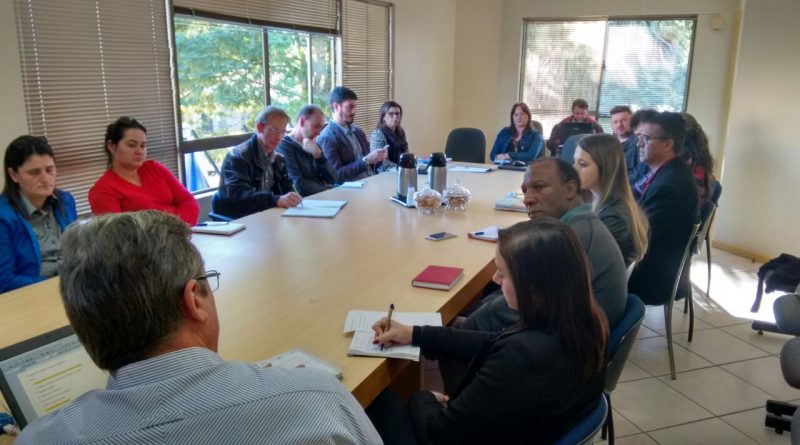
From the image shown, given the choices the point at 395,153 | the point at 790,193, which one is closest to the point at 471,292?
the point at 395,153

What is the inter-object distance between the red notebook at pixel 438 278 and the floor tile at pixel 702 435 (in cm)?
120

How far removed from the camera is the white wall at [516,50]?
20.5ft

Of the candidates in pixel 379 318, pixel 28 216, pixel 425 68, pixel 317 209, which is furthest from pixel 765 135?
pixel 28 216

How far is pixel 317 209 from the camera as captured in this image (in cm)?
335

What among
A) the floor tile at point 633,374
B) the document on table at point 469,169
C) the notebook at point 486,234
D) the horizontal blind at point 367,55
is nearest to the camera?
the notebook at point 486,234

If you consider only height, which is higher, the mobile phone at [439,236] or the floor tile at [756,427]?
the mobile phone at [439,236]

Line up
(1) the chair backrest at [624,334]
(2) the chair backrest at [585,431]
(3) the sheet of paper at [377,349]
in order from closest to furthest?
1. (2) the chair backrest at [585,431]
2. (3) the sheet of paper at [377,349]
3. (1) the chair backrest at [624,334]

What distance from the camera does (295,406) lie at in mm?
833

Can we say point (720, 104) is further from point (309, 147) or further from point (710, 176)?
point (309, 147)

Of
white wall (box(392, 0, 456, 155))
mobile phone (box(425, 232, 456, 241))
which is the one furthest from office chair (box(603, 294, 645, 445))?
white wall (box(392, 0, 456, 155))

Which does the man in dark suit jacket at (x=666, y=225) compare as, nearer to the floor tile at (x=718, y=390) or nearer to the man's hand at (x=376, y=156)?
the floor tile at (x=718, y=390)

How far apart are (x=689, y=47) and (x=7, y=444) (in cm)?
693

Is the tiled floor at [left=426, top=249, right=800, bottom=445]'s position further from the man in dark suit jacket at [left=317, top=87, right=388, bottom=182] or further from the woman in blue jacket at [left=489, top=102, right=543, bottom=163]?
the woman in blue jacket at [left=489, top=102, right=543, bottom=163]

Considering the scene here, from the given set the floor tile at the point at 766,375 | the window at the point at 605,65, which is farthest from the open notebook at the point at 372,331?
the window at the point at 605,65
